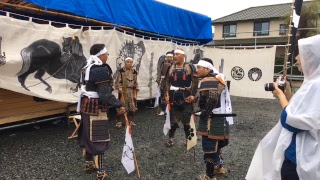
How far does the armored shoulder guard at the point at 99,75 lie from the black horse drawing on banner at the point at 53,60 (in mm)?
1886

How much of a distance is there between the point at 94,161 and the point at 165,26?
600 centimetres

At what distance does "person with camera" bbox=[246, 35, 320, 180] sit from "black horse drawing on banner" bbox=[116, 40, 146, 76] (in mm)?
5205

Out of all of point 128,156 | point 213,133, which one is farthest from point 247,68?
point 128,156

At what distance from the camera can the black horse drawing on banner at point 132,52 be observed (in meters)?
6.69

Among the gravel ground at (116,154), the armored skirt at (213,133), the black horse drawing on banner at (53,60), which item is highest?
the black horse drawing on banner at (53,60)

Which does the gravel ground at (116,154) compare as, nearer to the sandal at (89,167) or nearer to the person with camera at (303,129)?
the sandal at (89,167)

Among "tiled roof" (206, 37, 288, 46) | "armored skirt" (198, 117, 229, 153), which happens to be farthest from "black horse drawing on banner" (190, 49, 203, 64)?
"tiled roof" (206, 37, 288, 46)

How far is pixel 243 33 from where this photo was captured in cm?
2517

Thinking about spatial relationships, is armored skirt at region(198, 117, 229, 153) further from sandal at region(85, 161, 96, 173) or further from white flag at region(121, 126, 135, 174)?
sandal at region(85, 161, 96, 173)

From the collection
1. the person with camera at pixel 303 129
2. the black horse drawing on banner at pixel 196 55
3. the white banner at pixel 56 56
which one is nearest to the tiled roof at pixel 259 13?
the black horse drawing on banner at pixel 196 55

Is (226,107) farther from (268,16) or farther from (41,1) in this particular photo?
(268,16)

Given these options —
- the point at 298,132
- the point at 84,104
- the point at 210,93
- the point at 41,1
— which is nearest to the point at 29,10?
the point at 41,1

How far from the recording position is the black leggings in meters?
1.75

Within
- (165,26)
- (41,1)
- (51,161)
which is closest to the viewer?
(51,161)
